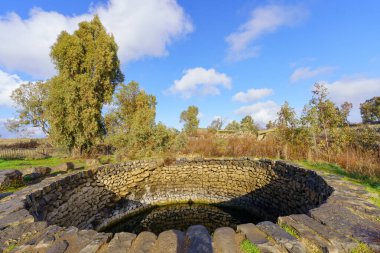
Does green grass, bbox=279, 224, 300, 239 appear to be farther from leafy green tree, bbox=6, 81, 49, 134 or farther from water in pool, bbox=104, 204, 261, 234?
leafy green tree, bbox=6, 81, 49, 134

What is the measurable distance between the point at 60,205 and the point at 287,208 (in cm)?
642

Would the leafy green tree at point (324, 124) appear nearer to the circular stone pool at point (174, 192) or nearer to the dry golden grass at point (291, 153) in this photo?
the dry golden grass at point (291, 153)

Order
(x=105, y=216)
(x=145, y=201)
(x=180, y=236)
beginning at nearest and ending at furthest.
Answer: (x=180, y=236), (x=105, y=216), (x=145, y=201)

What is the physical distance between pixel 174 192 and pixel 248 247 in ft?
22.7

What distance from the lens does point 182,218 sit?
7215 millimetres

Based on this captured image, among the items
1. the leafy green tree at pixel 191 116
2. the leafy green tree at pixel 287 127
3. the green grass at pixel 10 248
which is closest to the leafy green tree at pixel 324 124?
the leafy green tree at pixel 287 127

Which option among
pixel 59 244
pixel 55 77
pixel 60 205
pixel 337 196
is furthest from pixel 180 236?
pixel 55 77

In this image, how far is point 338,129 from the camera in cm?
885

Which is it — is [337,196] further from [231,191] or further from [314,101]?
[314,101]

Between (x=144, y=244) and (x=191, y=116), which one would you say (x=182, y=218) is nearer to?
(x=144, y=244)

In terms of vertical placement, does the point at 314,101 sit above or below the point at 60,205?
above

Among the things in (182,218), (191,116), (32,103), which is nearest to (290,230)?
(182,218)

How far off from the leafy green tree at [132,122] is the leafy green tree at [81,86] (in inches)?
54.6

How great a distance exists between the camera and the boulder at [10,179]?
5.45m
